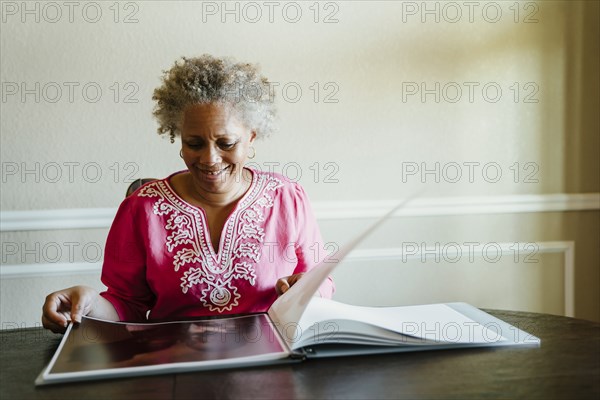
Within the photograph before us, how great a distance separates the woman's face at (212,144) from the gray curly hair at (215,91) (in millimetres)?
27

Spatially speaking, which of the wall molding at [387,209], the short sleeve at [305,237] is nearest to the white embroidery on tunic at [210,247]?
the short sleeve at [305,237]

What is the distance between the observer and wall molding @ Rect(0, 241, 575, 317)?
2201 millimetres

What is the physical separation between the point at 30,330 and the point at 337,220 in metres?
1.33

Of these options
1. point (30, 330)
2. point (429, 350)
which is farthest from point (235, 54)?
point (429, 350)

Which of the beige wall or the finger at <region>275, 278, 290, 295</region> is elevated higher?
the beige wall

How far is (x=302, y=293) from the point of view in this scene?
1.17 metres

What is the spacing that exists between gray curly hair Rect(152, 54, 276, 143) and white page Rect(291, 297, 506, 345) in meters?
0.65

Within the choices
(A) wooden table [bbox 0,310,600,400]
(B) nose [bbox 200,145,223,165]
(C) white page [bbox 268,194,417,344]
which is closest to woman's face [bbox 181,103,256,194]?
(B) nose [bbox 200,145,223,165]

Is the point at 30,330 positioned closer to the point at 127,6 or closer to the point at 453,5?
the point at 127,6

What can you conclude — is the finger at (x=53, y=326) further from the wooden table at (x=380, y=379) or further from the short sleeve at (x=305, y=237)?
the short sleeve at (x=305, y=237)

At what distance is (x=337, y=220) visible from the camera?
2430mm

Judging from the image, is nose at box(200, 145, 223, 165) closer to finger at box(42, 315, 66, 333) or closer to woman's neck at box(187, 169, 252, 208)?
woman's neck at box(187, 169, 252, 208)

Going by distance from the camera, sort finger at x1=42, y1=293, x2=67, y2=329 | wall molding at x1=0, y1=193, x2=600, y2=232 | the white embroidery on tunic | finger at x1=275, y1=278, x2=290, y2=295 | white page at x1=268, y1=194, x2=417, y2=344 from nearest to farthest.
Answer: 1. white page at x1=268, y1=194, x2=417, y2=344
2. finger at x1=42, y1=293, x2=67, y2=329
3. finger at x1=275, y1=278, x2=290, y2=295
4. the white embroidery on tunic
5. wall molding at x1=0, y1=193, x2=600, y2=232

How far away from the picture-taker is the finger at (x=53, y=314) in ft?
4.09
